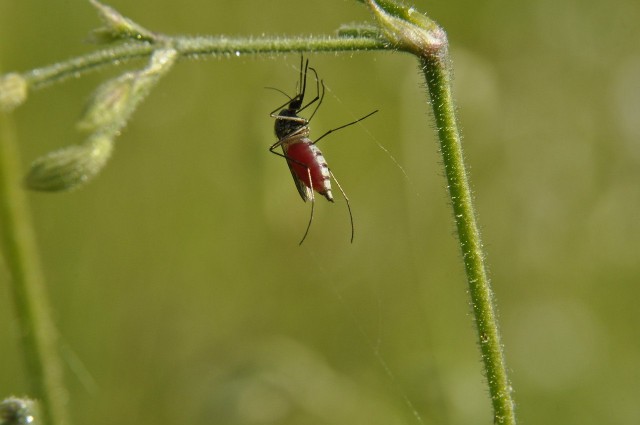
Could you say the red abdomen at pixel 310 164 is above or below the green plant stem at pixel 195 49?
below

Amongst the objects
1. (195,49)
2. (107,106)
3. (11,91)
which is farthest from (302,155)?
(11,91)

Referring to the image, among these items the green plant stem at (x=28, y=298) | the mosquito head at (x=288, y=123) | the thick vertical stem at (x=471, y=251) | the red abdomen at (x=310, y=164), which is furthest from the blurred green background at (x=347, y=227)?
the green plant stem at (x=28, y=298)

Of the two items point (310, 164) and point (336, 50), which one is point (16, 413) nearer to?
point (336, 50)

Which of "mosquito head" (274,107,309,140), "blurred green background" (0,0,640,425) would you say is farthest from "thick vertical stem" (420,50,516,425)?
"blurred green background" (0,0,640,425)

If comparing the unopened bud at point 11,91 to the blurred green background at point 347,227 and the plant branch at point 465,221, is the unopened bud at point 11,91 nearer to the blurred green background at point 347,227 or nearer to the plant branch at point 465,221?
the plant branch at point 465,221

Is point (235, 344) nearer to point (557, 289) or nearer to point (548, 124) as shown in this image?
point (557, 289)

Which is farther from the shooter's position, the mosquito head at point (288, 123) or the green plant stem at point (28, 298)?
the mosquito head at point (288, 123)
